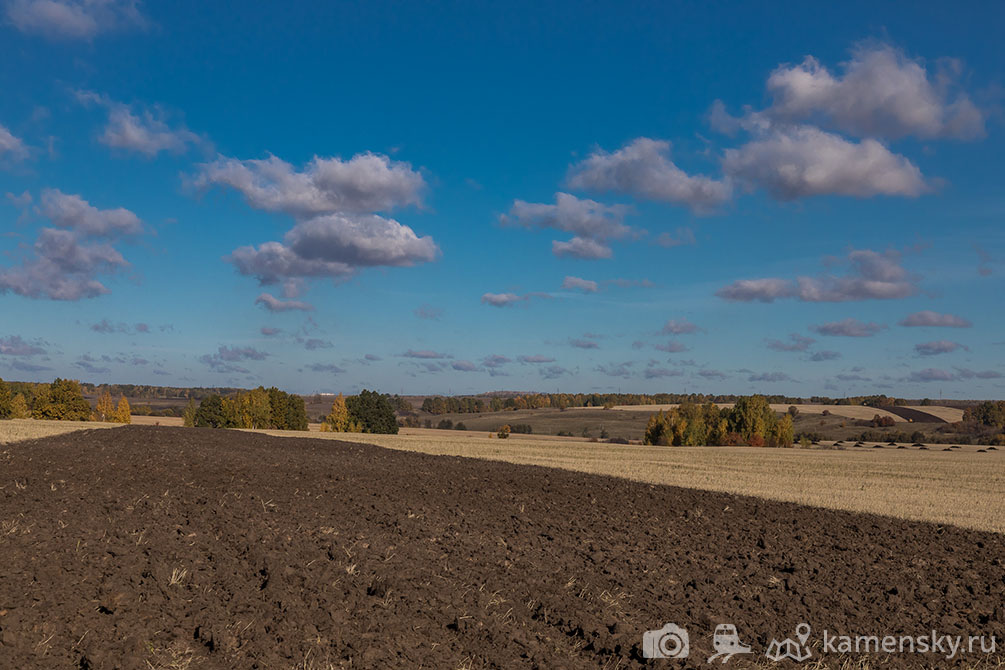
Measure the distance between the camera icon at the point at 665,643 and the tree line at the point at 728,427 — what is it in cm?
8342

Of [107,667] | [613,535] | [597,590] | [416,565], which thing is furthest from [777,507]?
[107,667]

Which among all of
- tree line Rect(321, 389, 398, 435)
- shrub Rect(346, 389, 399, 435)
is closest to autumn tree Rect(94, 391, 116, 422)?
tree line Rect(321, 389, 398, 435)

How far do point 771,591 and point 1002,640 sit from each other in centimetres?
298

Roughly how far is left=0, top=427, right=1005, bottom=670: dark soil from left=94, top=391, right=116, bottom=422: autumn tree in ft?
283

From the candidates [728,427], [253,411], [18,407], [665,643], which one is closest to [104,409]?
[18,407]

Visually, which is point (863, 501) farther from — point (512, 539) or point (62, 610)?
point (62, 610)

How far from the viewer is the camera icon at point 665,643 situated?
27.2ft

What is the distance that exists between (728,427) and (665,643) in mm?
91005

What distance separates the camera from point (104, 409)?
317 ft

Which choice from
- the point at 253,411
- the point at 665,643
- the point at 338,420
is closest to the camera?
the point at 665,643

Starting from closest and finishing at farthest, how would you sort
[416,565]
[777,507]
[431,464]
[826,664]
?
[826,664]
[416,565]
[777,507]
[431,464]

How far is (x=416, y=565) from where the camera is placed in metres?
10.4

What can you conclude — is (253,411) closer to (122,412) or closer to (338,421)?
(338,421)

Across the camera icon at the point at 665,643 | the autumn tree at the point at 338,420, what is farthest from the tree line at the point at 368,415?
the camera icon at the point at 665,643
